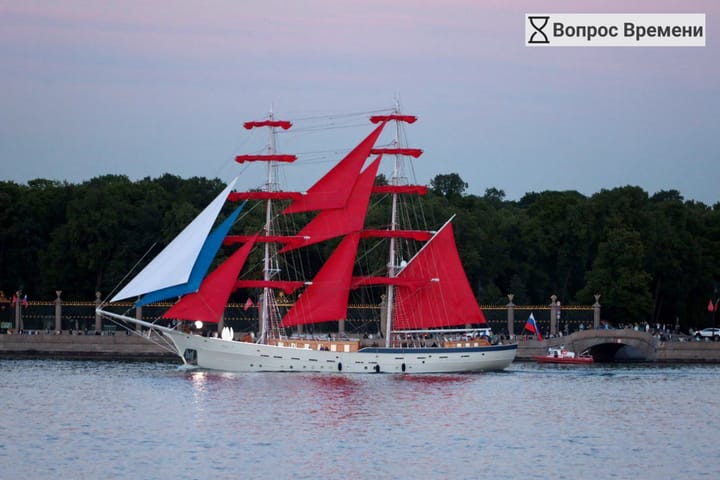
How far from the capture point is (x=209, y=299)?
89188mm

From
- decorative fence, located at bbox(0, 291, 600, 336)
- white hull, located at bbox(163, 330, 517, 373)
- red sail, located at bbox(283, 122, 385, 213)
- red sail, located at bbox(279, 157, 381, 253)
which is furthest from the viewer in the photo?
decorative fence, located at bbox(0, 291, 600, 336)

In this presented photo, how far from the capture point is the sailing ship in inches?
3497

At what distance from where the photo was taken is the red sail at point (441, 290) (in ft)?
298

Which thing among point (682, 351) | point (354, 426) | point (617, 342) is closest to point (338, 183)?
point (617, 342)

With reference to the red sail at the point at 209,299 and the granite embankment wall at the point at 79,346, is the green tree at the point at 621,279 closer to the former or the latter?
the granite embankment wall at the point at 79,346

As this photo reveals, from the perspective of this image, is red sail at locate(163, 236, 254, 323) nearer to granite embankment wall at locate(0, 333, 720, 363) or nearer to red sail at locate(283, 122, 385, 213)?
red sail at locate(283, 122, 385, 213)

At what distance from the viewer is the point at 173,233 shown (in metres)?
122

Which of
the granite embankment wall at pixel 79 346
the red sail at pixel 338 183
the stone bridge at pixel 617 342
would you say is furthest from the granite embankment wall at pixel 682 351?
the granite embankment wall at pixel 79 346

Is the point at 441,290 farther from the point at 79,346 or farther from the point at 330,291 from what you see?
the point at 79,346

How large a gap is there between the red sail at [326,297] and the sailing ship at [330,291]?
56mm

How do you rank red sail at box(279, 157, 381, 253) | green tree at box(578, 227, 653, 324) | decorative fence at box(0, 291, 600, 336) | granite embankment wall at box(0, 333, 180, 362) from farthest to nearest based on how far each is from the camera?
green tree at box(578, 227, 653, 324), decorative fence at box(0, 291, 600, 336), granite embankment wall at box(0, 333, 180, 362), red sail at box(279, 157, 381, 253)

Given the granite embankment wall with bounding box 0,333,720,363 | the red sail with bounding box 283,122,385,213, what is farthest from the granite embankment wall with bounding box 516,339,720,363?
the red sail with bounding box 283,122,385,213

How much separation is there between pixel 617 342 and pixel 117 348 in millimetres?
32028

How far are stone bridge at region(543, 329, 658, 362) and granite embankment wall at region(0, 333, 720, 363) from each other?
1.97 ft
